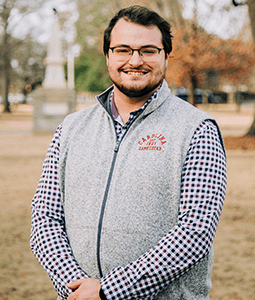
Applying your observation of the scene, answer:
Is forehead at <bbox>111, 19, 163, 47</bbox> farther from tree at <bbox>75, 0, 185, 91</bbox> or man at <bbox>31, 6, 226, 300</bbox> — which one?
tree at <bbox>75, 0, 185, 91</bbox>

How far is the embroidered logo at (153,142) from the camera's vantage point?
5.82 feet

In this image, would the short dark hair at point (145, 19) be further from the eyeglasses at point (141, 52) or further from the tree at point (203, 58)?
the tree at point (203, 58)

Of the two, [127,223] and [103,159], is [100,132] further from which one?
[127,223]

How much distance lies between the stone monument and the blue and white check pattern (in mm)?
17877

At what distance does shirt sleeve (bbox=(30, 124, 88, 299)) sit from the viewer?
1.78 metres

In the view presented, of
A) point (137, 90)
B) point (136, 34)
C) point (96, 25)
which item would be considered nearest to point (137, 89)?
point (137, 90)

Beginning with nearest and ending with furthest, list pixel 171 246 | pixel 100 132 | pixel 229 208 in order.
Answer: pixel 171 246, pixel 100 132, pixel 229 208

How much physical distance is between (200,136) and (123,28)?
2.05 feet

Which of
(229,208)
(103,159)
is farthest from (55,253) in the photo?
(229,208)

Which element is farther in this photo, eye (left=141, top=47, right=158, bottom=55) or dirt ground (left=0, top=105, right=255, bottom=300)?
dirt ground (left=0, top=105, right=255, bottom=300)

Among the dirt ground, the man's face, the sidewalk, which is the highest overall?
the man's face

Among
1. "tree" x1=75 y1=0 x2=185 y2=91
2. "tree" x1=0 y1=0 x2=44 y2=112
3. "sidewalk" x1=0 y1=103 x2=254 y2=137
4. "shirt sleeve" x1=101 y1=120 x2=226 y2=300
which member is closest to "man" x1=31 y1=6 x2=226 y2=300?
"shirt sleeve" x1=101 y1=120 x2=226 y2=300

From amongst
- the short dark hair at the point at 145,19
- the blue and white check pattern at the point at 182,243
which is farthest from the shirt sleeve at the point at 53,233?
the short dark hair at the point at 145,19

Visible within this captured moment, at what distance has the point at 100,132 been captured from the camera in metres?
1.93
